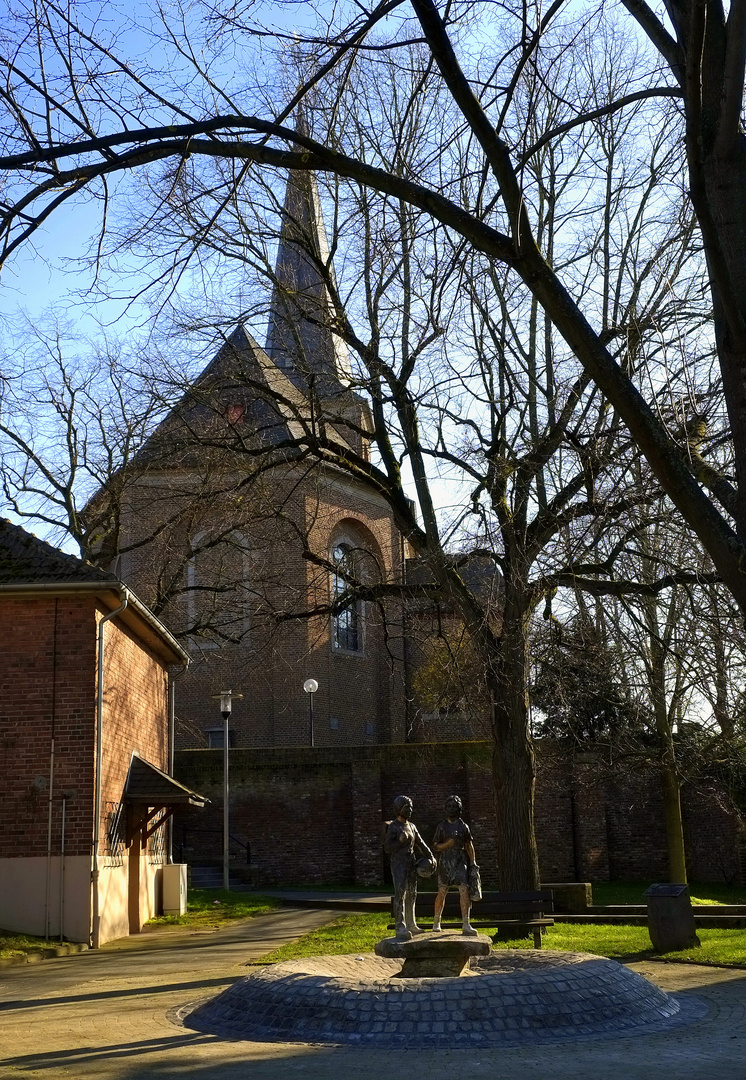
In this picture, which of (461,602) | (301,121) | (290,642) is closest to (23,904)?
(461,602)

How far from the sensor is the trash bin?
13227mm

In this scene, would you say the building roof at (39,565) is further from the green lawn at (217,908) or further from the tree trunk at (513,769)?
the green lawn at (217,908)

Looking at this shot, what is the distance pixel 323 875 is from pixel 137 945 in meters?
11.2

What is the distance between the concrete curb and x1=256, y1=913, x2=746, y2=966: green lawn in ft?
10.2

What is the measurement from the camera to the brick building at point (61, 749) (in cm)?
1583

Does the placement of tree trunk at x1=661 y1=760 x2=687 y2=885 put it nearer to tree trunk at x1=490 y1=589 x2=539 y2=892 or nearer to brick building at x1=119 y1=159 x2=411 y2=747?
brick building at x1=119 y1=159 x2=411 y2=747

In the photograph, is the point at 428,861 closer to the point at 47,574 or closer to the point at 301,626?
the point at 47,574

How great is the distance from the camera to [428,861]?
10328 mm

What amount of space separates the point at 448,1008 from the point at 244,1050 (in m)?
1.54

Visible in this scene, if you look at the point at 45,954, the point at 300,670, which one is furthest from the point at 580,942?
the point at 300,670

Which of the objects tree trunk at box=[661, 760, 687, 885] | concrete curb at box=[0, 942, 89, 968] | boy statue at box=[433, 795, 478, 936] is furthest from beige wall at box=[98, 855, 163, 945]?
tree trunk at box=[661, 760, 687, 885]

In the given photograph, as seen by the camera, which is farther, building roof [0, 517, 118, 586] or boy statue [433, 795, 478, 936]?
building roof [0, 517, 118, 586]

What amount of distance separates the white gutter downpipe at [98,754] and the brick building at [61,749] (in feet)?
0.06

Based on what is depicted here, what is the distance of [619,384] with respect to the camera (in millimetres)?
5910
